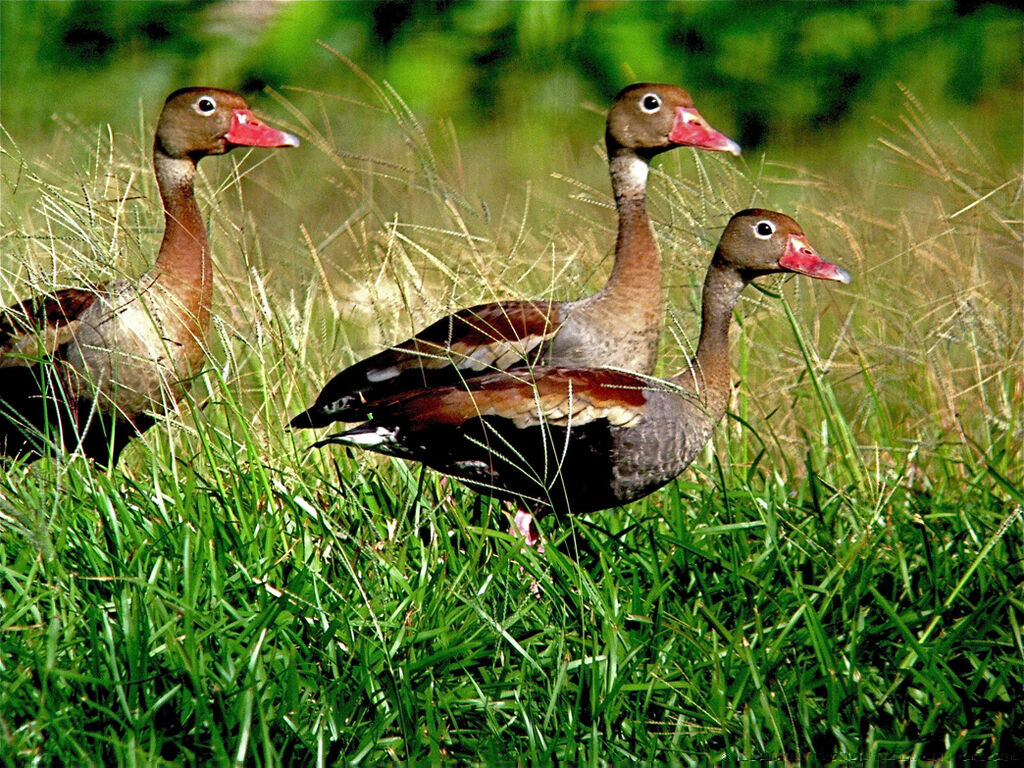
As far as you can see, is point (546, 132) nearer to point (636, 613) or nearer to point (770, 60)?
point (770, 60)

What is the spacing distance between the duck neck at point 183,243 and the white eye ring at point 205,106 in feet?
0.45

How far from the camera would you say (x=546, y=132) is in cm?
784

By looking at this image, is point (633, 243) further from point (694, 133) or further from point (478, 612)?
point (478, 612)

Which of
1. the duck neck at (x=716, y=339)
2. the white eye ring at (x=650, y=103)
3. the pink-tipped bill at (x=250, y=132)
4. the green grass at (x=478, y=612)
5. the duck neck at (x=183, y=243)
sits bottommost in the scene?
the green grass at (x=478, y=612)

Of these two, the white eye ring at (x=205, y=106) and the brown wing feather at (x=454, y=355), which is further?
the white eye ring at (x=205, y=106)

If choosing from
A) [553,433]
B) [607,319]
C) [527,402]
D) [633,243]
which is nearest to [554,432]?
[553,433]

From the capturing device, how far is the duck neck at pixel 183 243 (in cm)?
368

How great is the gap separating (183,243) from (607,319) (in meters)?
1.15

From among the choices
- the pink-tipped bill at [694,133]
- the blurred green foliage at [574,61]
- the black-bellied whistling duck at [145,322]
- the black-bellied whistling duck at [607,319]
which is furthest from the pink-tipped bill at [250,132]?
the blurred green foliage at [574,61]

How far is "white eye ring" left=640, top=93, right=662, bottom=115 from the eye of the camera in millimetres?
3832

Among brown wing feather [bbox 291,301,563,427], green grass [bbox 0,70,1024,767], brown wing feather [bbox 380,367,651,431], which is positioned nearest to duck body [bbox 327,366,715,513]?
brown wing feather [bbox 380,367,651,431]

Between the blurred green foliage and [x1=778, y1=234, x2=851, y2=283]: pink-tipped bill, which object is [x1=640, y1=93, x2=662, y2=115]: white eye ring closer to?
[x1=778, y1=234, x2=851, y2=283]: pink-tipped bill

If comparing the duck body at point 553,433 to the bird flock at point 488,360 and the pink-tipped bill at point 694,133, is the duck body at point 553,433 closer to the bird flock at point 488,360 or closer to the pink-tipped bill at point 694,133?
the bird flock at point 488,360

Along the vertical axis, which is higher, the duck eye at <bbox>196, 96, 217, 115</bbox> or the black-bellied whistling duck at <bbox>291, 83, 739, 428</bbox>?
the duck eye at <bbox>196, 96, 217, 115</bbox>
